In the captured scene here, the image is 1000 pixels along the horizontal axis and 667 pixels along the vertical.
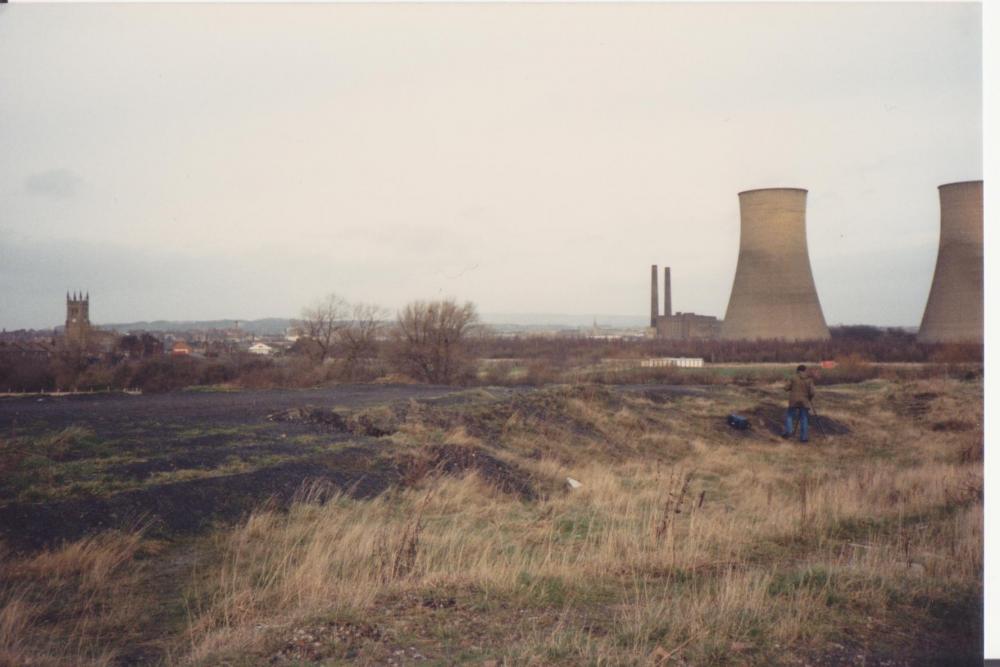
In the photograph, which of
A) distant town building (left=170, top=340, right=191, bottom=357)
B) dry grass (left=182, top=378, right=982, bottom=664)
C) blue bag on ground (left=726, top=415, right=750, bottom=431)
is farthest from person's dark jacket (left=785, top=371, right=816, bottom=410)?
distant town building (left=170, top=340, right=191, bottom=357)

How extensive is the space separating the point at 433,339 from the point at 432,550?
1706cm

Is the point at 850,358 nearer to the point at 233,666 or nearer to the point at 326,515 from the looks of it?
the point at 326,515

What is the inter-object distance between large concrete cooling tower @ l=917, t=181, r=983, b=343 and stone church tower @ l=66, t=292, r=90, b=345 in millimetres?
14615

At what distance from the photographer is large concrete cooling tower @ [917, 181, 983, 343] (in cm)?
1618

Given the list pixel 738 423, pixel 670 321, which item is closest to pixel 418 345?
pixel 738 423

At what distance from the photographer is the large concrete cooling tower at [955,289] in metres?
16.2

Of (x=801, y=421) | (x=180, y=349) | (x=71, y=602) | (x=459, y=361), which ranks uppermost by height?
(x=180, y=349)

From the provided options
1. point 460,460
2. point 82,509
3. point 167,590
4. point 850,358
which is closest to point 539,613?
point 167,590

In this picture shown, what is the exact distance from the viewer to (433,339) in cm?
2227

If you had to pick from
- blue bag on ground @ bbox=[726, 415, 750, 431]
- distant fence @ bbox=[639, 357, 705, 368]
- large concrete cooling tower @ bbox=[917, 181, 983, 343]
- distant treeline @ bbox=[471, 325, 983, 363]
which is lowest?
blue bag on ground @ bbox=[726, 415, 750, 431]

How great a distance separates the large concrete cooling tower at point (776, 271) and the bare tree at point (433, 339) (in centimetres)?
1047

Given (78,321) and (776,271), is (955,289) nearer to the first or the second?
(776,271)

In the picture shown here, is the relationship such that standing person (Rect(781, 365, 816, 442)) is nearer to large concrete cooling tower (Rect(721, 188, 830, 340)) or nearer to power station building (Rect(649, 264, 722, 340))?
large concrete cooling tower (Rect(721, 188, 830, 340))

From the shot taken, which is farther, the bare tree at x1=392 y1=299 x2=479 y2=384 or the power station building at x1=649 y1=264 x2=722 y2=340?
the power station building at x1=649 y1=264 x2=722 y2=340
